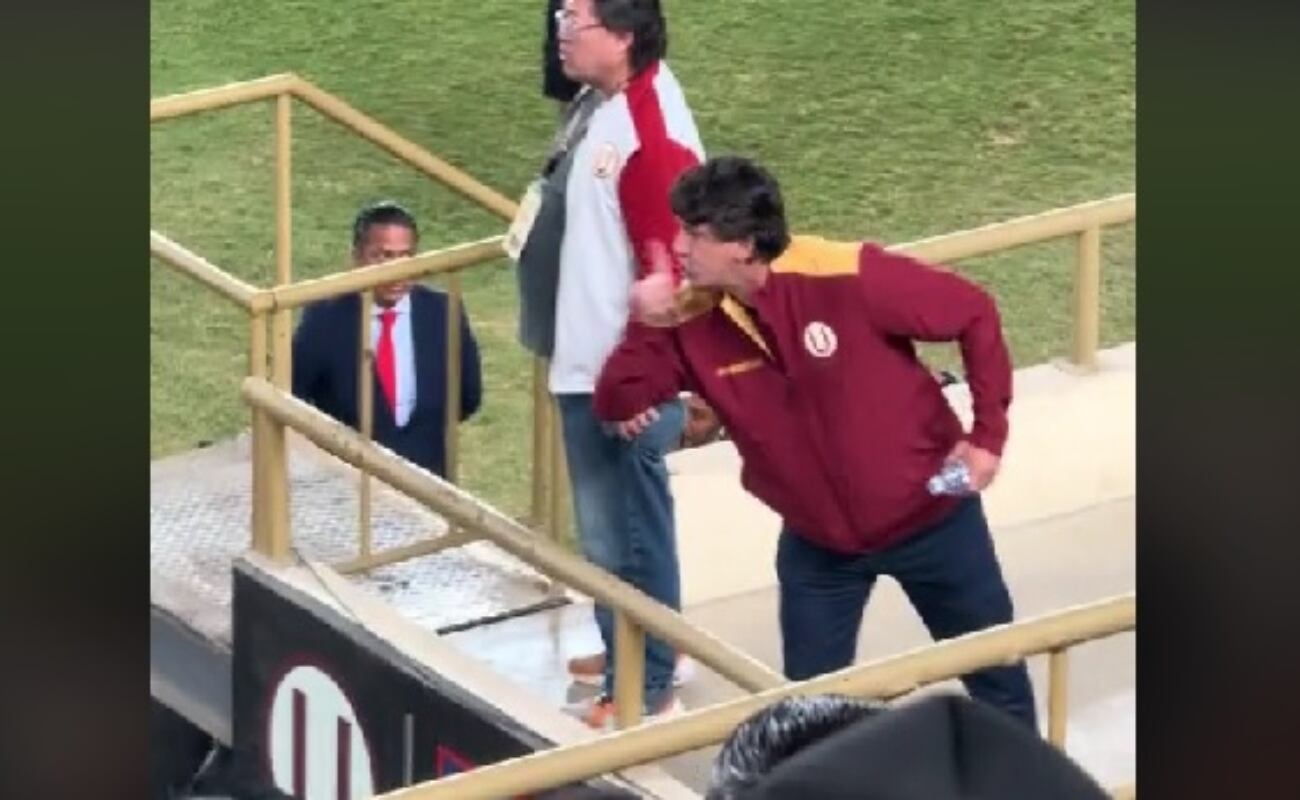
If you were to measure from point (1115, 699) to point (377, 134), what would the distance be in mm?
2011

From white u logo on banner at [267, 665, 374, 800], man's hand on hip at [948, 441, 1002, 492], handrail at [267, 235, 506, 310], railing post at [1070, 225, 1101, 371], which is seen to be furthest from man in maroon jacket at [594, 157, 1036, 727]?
railing post at [1070, 225, 1101, 371]

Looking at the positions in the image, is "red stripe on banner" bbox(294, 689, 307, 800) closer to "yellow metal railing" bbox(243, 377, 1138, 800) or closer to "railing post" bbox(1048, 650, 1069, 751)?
"yellow metal railing" bbox(243, 377, 1138, 800)

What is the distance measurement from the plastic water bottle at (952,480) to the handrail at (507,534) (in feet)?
1.22

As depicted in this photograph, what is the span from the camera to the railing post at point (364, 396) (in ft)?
20.4

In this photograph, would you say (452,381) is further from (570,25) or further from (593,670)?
(570,25)

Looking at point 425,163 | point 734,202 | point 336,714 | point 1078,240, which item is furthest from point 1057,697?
point 1078,240

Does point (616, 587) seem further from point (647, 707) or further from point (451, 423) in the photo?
point (451, 423)

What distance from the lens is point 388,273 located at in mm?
5953

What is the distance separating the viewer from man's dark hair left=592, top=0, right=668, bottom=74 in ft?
17.1

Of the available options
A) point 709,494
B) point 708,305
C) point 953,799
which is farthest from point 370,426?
point 953,799

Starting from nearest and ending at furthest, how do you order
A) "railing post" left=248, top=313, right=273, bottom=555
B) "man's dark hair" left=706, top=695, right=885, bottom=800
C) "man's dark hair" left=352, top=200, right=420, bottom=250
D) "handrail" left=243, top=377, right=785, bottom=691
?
"man's dark hair" left=706, top=695, right=885, bottom=800 < "handrail" left=243, top=377, right=785, bottom=691 < "railing post" left=248, top=313, right=273, bottom=555 < "man's dark hair" left=352, top=200, right=420, bottom=250

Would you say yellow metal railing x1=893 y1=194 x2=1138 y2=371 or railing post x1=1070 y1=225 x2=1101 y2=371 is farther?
railing post x1=1070 y1=225 x2=1101 y2=371

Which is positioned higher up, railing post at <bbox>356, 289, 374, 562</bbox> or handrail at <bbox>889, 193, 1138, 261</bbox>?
handrail at <bbox>889, 193, 1138, 261</bbox>
